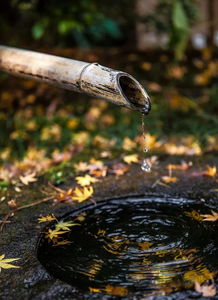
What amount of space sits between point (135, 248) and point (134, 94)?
945 millimetres

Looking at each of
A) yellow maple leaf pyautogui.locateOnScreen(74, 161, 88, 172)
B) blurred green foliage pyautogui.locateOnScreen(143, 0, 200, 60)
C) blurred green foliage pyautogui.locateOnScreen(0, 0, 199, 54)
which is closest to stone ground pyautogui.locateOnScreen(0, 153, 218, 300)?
yellow maple leaf pyautogui.locateOnScreen(74, 161, 88, 172)

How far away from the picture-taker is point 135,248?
7.64 ft

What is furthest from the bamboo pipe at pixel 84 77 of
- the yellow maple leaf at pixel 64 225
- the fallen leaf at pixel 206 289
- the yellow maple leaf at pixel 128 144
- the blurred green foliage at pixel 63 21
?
the blurred green foliage at pixel 63 21

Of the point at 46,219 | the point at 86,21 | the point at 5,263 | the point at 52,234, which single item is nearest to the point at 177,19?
the point at 86,21

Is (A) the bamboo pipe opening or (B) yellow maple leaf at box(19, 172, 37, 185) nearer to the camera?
(A) the bamboo pipe opening

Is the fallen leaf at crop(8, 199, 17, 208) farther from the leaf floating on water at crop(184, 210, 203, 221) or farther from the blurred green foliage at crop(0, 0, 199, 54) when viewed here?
the blurred green foliage at crop(0, 0, 199, 54)

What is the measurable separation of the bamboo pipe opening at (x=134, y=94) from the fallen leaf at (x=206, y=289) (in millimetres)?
1100

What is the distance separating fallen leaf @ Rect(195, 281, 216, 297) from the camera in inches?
72.4

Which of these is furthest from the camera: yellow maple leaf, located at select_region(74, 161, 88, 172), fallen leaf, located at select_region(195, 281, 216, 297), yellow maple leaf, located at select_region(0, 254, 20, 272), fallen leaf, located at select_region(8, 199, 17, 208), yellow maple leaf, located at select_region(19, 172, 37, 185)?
yellow maple leaf, located at select_region(74, 161, 88, 172)

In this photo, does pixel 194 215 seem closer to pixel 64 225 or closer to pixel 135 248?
pixel 135 248

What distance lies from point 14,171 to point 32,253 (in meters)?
1.81

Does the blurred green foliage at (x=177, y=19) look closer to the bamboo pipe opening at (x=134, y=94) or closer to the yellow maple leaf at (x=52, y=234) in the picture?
the bamboo pipe opening at (x=134, y=94)

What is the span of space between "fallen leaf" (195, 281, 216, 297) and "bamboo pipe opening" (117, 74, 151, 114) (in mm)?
1100

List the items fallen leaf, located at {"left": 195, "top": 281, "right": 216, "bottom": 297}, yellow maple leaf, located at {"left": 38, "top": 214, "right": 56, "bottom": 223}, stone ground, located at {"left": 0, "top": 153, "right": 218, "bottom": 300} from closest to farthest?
fallen leaf, located at {"left": 195, "top": 281, "right": 216, "bottom": 297}, stone ground, located at {"left": 0, "top": 153, "right": 218, "bottom": 300}, yellow maple leaf, located at {"left": 38, "top": 214, "right": 56, "bottom": 223}
